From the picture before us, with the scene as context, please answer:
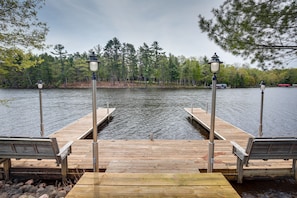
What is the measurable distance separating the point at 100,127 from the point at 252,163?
713 centimetres

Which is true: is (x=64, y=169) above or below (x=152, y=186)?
below

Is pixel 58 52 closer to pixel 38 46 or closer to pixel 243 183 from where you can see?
pixel 38 46

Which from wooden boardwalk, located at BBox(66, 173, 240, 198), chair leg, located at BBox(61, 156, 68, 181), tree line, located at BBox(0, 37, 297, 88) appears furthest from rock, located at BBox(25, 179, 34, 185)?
tree line, located at BBox(0, 37, 297, 88)

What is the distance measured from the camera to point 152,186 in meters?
1.94

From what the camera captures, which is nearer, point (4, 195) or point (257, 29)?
point (4, 195)

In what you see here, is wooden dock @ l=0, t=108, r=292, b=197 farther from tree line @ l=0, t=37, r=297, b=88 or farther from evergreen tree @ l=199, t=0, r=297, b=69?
tree line @ l=0, t=37, r=297, b=88

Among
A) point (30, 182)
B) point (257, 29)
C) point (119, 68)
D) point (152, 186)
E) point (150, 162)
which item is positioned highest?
point (119, 68)

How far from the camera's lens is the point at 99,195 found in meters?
1.78

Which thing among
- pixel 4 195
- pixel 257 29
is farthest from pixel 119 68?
pixel 4 195

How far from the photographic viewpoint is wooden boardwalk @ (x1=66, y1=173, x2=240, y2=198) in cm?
180

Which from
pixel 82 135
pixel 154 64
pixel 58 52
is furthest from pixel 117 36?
pixel 82 135

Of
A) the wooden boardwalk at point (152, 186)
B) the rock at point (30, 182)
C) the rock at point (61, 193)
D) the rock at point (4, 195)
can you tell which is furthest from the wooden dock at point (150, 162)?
the rock at point (4, 195)

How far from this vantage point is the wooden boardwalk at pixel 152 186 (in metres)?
1.80

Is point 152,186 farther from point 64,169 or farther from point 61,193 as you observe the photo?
point 64,169
